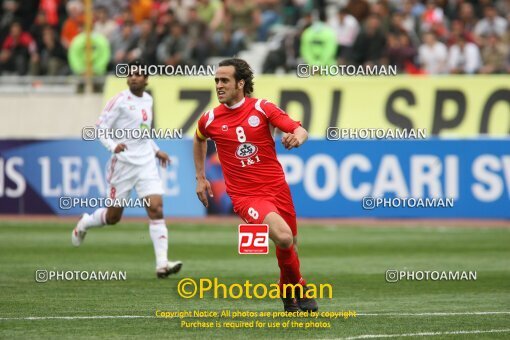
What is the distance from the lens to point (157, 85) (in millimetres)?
25188

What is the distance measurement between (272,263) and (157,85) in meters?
10.2

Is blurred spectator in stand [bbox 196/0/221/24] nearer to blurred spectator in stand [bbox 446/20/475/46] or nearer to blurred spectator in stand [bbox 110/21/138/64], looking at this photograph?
blurred spectator in stand [bbox 110/21/138/64]

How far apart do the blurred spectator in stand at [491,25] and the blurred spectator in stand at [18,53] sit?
33.6 feet

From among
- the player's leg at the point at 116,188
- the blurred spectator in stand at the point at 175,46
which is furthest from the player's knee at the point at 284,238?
the blurred spectator in stand at the point at 175,46

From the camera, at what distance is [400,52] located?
25000 mm

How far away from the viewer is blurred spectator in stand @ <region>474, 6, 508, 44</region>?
24.9m

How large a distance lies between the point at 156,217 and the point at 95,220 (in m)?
1.02

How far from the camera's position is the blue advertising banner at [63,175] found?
22.2 metres

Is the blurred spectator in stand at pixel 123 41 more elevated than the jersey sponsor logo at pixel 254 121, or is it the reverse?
the jersey sponsor logo at pixel 254 121

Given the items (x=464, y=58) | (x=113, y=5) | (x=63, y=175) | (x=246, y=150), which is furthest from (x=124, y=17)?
(x=246, y=150)

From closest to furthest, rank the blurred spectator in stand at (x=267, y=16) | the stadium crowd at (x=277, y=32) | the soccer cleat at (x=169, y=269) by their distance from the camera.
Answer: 1. the soccer cleat at (x=169, y=269)
2. the stadium crowd at (x=277, y=32)
3. the blurred spectator in stand at (x=267, y=16)

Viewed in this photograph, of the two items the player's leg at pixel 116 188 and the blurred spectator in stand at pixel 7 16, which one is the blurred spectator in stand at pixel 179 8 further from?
the player's leg at pixel 116 188

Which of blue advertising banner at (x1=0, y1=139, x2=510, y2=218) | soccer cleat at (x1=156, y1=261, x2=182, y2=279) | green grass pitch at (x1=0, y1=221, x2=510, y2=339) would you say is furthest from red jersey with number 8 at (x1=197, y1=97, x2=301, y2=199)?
blue advertising banner at (x1=0, y1=139, x2=510, y2=218)

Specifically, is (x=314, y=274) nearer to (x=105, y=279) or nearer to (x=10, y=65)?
(x=105, y=279)
